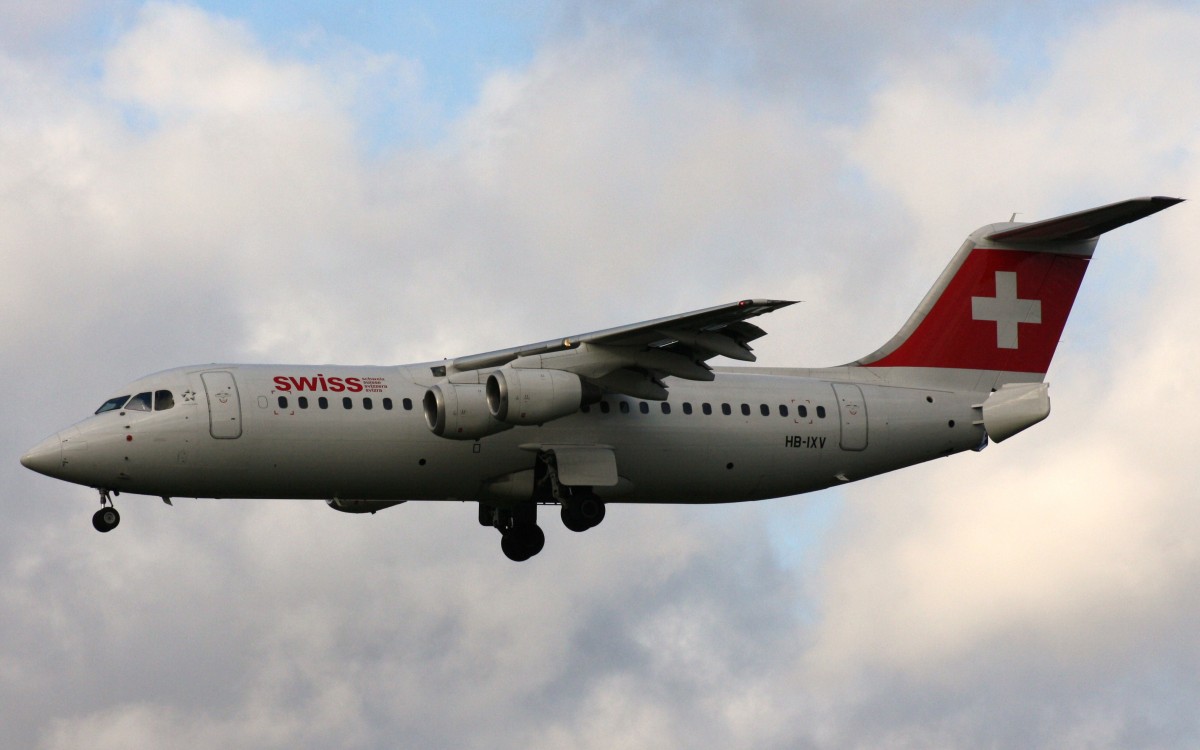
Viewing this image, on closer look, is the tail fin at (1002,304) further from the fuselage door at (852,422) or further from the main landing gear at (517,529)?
the main landing gear at (517,529)

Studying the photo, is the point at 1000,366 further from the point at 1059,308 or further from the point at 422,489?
the point at 422,489

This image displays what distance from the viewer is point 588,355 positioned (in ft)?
84.3

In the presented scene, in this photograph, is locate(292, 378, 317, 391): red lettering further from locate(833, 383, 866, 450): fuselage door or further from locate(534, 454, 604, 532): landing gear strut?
locate(833, 383, 866, 450): fuselage door

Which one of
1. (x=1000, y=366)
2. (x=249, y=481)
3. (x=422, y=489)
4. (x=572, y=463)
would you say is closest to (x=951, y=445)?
(x=1000, y=366)

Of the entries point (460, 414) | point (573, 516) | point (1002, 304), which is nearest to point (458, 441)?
point (460, 414)

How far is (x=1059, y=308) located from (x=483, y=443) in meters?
8.98

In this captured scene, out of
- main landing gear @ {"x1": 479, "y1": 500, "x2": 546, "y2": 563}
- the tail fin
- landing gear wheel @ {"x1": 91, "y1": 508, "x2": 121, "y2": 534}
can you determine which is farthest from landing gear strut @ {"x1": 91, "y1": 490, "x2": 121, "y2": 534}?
the tail fin

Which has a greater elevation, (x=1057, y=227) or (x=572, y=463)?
(x=1057, y=227)

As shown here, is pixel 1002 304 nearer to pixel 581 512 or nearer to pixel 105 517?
pixel 581 512

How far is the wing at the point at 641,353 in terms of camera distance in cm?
2505

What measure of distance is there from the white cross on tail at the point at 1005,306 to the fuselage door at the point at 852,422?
2619 millimetres

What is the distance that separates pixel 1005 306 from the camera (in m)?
29.2

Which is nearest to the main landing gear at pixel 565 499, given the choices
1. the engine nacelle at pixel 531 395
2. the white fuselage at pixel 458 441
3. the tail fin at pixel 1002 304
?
the white fuselage at pixel 458 441

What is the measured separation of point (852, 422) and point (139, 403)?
951 cm
